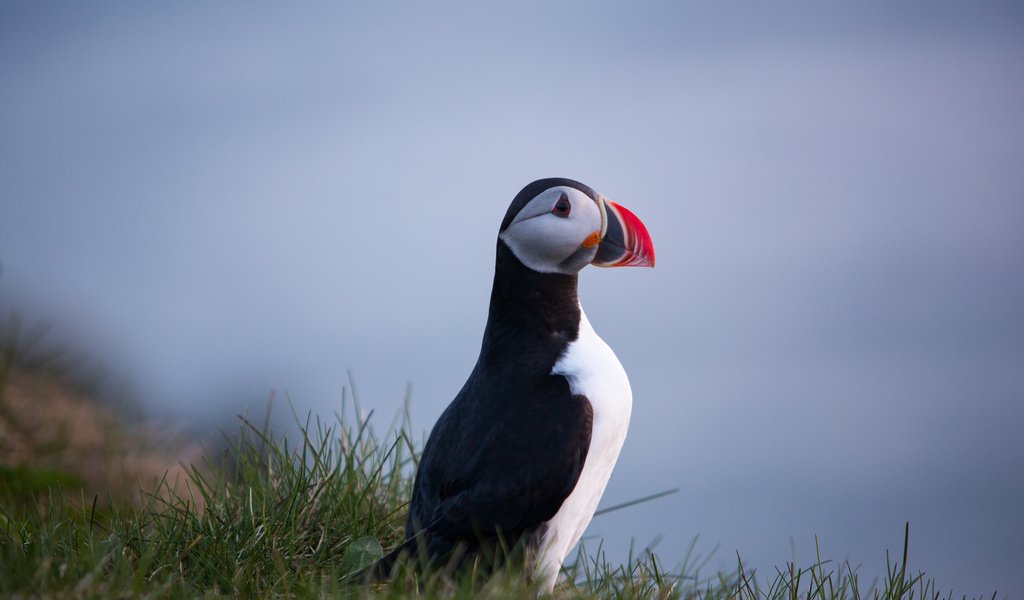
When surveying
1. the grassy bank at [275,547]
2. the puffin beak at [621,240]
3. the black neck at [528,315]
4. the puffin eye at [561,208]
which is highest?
the puffin eye at [561,208]

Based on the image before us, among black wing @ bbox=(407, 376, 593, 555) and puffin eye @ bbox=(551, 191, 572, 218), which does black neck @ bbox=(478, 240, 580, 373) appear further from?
puffin eye @ bbox=(551, 191, 572, 218)

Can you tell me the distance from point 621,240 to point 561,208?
33 cm

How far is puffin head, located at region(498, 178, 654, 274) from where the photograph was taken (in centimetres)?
480

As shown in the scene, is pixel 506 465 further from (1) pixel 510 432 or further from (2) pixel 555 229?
(2) pixel 555 229

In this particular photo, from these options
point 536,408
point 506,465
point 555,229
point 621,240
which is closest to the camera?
point 506,465

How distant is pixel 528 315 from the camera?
4902mm

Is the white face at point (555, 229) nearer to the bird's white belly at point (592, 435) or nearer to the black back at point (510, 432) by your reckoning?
the black back at point (510, 432)

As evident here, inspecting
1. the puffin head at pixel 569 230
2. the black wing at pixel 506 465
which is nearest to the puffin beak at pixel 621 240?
the puffin head at pixel 569 230

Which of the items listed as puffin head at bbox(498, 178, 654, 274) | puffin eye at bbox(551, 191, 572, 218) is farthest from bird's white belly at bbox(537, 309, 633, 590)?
puffin eye at bbox(551, 191, 572, 218)

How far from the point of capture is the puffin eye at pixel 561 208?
4.81 meters

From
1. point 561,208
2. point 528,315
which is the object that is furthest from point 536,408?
point 561,208

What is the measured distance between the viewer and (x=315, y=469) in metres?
5.80

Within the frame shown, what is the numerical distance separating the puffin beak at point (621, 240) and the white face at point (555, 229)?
0.04 metres

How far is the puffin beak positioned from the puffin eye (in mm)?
184
